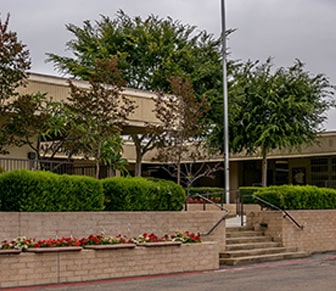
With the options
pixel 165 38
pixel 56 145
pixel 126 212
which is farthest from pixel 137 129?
pixel 165 38

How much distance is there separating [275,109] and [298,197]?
53.6ft

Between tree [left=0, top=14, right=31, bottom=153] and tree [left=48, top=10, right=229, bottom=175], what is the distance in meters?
18.5

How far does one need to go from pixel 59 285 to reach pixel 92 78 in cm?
868

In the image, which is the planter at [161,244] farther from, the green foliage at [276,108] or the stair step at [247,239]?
the green foliage at [276,108]

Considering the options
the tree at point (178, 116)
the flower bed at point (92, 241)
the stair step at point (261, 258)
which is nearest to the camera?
the flower bed at point (92, 241)

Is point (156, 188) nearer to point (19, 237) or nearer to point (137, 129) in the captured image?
point (19, 237)

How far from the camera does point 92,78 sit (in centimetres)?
2127

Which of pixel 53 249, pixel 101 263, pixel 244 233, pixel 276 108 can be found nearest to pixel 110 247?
pixel 101 263

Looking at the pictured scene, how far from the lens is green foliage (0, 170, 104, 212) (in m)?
15.8

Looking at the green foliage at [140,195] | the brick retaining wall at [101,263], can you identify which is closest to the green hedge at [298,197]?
the green foliage at [140,195]

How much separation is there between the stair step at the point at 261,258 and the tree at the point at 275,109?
16753 millimetres

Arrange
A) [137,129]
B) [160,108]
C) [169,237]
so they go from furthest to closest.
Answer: [137,129]
[160,108]
[169,237]

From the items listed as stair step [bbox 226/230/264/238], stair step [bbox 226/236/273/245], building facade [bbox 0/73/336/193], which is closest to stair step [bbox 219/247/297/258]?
stair step [bbox 226/236/273/245]

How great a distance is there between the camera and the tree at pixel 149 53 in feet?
127
